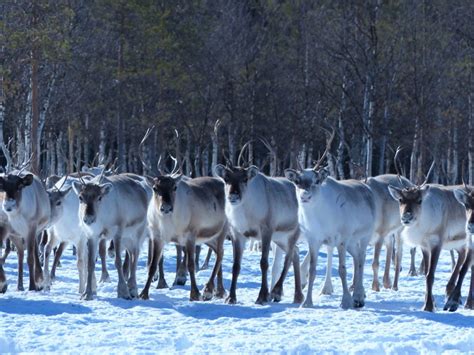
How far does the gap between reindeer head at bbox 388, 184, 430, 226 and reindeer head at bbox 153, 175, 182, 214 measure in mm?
2618

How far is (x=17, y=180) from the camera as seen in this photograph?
13.3m

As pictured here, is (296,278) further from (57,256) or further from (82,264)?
(57,256)

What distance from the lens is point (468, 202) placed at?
474 inches

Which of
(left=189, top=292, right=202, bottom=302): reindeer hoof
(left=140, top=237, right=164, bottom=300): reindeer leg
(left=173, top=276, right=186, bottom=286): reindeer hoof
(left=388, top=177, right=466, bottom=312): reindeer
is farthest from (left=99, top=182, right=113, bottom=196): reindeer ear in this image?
(left=388, top=177, right=466, bottom=312): reindeer

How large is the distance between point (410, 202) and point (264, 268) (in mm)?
1883

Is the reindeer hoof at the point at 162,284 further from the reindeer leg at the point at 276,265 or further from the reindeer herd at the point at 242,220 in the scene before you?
the reindeer leg at the point at 276,265

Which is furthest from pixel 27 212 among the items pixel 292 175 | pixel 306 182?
pixel 306 182

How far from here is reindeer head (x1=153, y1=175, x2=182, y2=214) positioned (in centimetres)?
1270

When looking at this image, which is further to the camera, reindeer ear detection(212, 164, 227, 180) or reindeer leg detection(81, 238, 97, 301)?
reindeer ear detection(212, 164, 227, 180)

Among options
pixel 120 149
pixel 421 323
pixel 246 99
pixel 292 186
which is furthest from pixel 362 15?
pixel 421 323

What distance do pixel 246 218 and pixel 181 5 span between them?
75.2 ft

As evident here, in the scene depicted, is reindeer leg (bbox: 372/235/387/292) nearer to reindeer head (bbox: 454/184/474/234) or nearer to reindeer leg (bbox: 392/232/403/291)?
reindeer leg (bbox: 392/232/403/291)

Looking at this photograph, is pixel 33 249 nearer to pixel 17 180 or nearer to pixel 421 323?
pixel 17 180

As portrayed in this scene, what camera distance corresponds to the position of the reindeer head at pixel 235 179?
12.5 m
